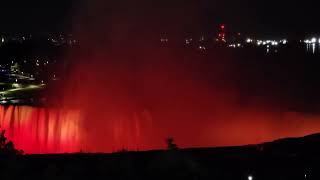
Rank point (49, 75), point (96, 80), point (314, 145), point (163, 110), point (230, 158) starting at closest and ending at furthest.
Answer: point (230, 158) → point (314, 145) → point (163, 110) → point (96, 80) → point (49, 75)

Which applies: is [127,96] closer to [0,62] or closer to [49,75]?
[49,75]

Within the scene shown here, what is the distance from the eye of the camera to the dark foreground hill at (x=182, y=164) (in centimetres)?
573

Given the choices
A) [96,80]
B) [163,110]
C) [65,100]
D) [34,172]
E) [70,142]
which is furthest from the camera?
[96,80]

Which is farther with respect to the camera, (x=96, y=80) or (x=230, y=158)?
(x=96, y=80)

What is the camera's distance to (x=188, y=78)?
1577 inches

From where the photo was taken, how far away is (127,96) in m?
28.9

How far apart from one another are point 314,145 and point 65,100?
66.1 ft

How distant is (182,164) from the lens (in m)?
5.80

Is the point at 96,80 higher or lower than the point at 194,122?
higher

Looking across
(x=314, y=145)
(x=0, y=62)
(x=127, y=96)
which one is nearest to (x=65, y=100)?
(x=127, y=96)

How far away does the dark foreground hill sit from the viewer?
5.73m

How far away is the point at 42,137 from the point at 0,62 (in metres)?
36.8

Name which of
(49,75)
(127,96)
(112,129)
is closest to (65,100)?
(127,96)

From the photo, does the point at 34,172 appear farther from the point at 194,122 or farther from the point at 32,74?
the point at 32,74
